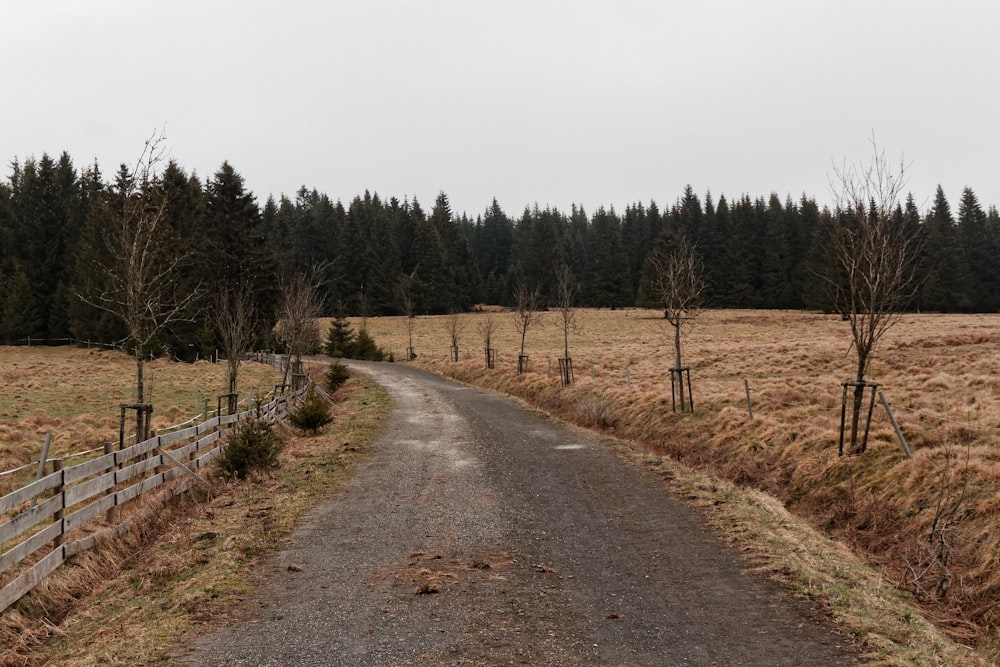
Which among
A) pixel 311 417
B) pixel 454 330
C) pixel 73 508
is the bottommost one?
pixel 73 508

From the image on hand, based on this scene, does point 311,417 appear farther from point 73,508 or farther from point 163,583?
point 163,583

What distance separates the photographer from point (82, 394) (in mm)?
27438

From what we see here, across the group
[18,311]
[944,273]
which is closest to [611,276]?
[944,273]

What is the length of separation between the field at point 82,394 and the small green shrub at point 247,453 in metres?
4.98

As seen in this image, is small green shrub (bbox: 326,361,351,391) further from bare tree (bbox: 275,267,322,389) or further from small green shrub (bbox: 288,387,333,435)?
small green shrub (bbox: 288,387,333,435)

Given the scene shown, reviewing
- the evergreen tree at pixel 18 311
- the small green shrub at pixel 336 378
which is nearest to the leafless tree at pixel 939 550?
the small green shrub at pixel 336 378

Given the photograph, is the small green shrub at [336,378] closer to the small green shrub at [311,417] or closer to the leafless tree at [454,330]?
the small green shrub at [311,417]

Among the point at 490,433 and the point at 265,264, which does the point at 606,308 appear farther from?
the point at 490,433

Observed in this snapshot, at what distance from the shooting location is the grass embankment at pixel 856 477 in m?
6.75

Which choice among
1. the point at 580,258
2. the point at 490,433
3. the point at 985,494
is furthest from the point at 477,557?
the point at 580,258

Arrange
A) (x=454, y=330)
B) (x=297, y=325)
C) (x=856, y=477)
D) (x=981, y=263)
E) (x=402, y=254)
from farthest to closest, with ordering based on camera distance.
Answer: (x=402, y=254)
(x=981, y=263)
(x=454, y=330)
(x=297, y=325)
(x=856, y=477)

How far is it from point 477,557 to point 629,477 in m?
5.55

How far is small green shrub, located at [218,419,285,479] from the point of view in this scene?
12.2 m

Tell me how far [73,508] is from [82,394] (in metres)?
19.0
